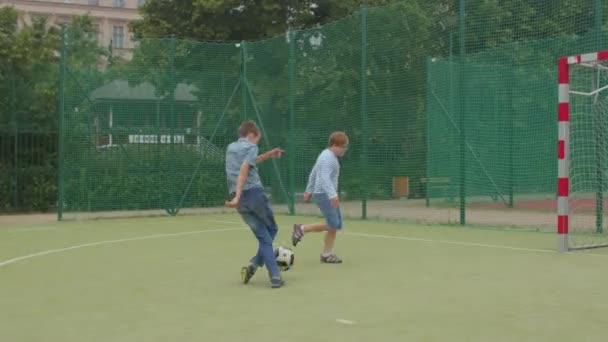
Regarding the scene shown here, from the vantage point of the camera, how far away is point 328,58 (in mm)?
16062

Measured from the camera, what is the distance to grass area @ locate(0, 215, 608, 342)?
5285mm

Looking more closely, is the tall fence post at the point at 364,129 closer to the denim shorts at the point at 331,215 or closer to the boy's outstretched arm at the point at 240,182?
the denim shorts at the point at 331,215

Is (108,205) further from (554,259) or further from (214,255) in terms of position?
(554,259)

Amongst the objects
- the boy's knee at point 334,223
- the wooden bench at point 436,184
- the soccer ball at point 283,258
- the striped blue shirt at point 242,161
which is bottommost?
the soccer ball at point 283,258

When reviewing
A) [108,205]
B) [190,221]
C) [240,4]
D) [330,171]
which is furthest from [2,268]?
[240,4]

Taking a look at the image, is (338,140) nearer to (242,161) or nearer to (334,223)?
(334,223)

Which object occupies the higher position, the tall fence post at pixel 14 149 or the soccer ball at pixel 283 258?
the tall fence post at pixel 14 149

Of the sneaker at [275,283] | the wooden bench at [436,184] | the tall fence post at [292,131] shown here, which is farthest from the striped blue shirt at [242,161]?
the tall fence post at [292,131]

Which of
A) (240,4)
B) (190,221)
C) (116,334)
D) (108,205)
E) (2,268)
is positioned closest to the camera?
(116,334)

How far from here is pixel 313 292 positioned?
22.4 feet

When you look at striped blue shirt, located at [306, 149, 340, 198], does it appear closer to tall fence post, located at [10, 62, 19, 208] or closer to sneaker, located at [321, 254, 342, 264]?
sneaker, located at [321, 254, 342, 264]

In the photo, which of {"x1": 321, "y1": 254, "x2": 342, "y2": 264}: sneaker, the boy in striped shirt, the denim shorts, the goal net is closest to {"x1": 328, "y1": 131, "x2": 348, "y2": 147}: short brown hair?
the boy in striped shirt

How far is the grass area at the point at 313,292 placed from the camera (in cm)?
529

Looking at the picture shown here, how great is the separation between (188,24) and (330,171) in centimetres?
1487
